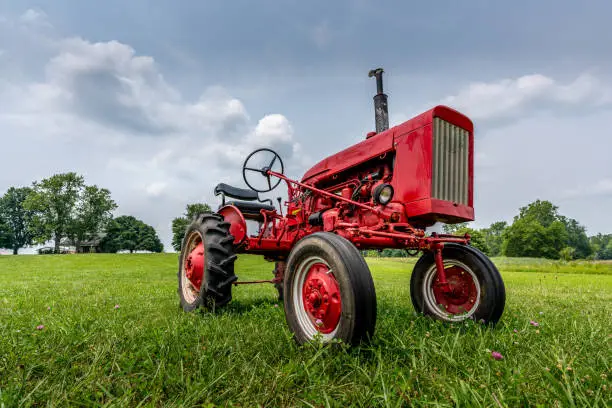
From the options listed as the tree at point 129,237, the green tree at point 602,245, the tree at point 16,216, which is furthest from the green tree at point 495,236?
the tree at point 16,216

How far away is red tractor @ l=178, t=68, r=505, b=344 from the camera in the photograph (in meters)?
2.15

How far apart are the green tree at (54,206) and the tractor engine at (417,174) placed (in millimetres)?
52781

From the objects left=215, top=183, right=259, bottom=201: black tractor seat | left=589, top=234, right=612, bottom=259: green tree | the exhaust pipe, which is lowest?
left=589, top=234, right=612, bottom=259: green tree

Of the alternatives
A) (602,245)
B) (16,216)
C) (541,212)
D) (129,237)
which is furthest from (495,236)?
(16,216)

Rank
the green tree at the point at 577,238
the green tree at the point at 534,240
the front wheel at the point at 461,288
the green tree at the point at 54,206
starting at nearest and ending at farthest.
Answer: the front wheel at the point at 461,288 → the green tree at the point at 54,206 → the green tree at the point at 534,240 → the green tree at the point at 577,238

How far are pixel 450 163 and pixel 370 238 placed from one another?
1054mm

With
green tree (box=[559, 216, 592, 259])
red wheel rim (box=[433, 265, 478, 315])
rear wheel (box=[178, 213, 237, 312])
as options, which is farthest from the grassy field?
green tree (box=[559, 216, 592, 259])

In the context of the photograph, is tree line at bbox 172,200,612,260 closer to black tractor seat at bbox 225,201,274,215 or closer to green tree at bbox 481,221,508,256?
green tree at bbox 481,221,508,256

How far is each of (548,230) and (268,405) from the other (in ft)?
247

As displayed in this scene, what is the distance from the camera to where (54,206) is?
4512cm

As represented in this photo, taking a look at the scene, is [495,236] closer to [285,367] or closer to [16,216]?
[285,367]

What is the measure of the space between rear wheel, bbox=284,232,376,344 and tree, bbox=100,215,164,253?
204 feet

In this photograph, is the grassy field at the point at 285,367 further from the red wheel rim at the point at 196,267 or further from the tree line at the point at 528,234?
the tree line at the point at 528,234

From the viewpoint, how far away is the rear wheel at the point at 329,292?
1.92 m
